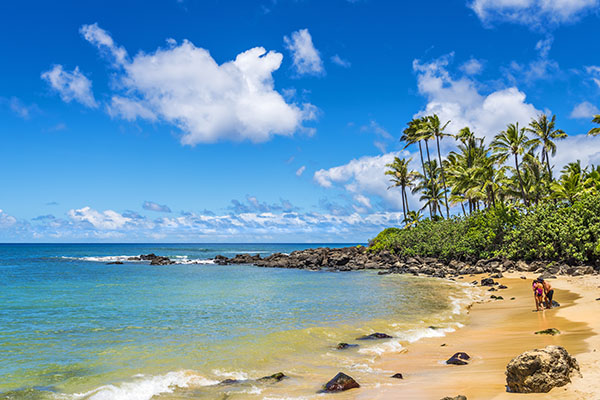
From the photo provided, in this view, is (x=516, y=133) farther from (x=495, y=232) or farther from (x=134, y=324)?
(x=134, y=324)

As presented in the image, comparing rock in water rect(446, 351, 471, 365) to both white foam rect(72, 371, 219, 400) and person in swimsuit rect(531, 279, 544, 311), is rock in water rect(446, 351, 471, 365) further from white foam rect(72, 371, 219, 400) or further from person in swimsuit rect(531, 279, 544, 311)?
person in swimsuit rect(531, 279, 544, 311)

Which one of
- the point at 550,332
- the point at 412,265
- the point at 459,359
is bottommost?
the point at 412,265

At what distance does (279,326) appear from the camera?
1672 centimetres

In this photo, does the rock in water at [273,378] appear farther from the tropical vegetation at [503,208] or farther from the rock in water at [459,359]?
the tropical vegetation at [503,208]

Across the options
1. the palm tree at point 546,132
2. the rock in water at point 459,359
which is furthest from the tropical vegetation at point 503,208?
the rock in water at point 459,359

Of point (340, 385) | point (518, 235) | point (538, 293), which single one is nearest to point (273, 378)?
point (340, 385)

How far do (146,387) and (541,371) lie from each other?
864cm

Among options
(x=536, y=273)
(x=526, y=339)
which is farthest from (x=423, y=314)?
(x=536, y=273)

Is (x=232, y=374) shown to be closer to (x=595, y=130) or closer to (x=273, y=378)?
(x=273, y=378)

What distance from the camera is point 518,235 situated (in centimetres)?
3844

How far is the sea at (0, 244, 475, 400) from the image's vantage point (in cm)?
Answer: 992

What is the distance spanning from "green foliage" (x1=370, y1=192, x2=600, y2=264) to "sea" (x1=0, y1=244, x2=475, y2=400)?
12.4m

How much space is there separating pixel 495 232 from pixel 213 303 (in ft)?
103

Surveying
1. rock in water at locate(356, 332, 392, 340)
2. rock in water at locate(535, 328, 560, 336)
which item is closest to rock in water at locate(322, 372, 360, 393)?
rock in water at locate(356, 332, 392, 340)
